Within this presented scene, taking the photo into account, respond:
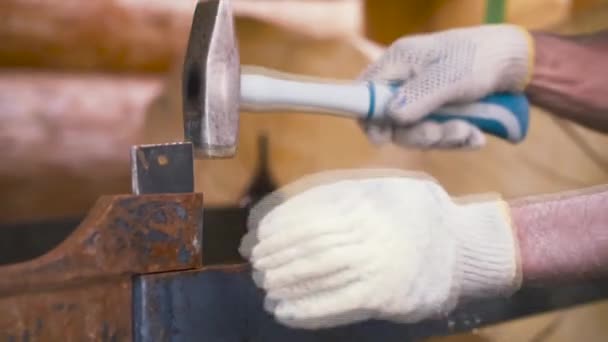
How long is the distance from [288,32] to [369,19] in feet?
0.91

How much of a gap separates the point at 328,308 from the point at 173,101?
1333 mm

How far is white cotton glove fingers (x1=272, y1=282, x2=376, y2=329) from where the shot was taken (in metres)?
0.55

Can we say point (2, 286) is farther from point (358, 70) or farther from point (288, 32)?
point (288, 32)

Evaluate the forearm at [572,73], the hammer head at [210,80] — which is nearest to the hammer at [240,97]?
the hammer head at [210,80]

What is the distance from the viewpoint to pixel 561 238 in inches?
27.0

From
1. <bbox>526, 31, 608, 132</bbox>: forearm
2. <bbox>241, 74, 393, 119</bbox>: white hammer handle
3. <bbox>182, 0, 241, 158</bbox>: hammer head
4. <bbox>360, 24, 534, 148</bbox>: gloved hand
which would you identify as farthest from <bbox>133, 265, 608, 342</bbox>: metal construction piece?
<bbox>526, 31, 608, 132</bbox>: forearm

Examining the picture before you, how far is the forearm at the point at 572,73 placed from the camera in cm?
121

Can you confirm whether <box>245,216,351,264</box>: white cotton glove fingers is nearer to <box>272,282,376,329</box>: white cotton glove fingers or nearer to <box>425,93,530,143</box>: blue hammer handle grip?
<box>272,282,376,329</box>: white cotton glove fingers

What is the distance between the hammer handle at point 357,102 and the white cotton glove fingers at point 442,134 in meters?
0.01

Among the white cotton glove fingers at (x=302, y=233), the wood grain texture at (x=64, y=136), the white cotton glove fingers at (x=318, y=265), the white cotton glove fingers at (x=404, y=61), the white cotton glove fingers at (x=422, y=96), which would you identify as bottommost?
the wood grain texture at (x=64, y=136)

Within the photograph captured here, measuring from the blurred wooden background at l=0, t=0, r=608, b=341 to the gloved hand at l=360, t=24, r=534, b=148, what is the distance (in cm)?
38

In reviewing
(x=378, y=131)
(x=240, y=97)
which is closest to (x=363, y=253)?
(x=240, y=97)

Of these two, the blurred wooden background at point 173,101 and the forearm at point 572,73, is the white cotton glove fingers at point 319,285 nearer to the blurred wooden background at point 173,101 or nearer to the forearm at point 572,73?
the forearm at point 572,73

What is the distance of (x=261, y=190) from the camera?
175 cm
